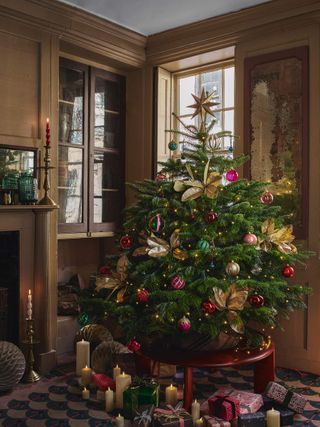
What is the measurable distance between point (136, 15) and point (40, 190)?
4.92 feet

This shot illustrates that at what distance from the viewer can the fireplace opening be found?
333 centimetres

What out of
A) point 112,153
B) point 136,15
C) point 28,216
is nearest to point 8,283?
point 28,216

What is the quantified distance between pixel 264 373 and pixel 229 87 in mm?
2302

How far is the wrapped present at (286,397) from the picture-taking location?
8.79 feet

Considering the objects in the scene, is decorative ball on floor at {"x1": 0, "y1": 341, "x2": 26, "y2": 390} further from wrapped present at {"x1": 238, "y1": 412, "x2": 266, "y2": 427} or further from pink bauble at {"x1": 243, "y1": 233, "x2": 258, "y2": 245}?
pink bauble at {"x1": 243, "y1": 233, "x2": 258, "y2": 245}

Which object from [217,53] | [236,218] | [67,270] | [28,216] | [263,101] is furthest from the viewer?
[67,270]

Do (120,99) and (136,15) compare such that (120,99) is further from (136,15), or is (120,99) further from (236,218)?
(236,218)

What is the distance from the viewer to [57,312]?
3805mm

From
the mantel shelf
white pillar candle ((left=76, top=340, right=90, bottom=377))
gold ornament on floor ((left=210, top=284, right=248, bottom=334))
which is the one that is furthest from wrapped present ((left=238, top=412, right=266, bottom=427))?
the mantel shelf

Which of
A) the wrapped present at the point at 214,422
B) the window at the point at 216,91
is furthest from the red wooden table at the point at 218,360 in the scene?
the window at the point at 216,91

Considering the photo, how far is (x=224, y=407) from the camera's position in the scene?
255 cm

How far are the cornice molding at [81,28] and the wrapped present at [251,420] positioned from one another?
279 cm

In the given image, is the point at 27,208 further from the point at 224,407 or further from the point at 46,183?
the point at 224,407

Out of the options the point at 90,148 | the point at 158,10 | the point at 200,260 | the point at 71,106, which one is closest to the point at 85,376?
the point at 200,260
